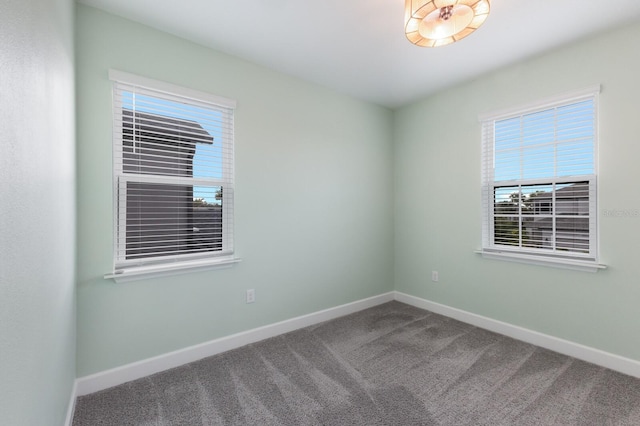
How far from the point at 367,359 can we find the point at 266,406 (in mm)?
925

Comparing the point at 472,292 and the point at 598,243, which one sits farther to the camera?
the point at 472,292

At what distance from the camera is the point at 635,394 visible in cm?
190

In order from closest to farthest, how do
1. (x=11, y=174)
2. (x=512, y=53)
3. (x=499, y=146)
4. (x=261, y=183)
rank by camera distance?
(x=11, y=174)
(x=512, y=53)
(x=261, y=183)
(x=499, y=146)

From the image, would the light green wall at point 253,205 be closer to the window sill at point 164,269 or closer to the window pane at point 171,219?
the window sill at point 164,269

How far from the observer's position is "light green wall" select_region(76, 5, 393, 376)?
1943mm

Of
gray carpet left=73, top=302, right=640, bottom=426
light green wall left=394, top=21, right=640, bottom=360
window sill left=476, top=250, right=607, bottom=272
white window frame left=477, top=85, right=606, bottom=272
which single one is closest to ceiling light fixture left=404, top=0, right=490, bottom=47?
light green wall left=394, top=21, right=640, bottom=360

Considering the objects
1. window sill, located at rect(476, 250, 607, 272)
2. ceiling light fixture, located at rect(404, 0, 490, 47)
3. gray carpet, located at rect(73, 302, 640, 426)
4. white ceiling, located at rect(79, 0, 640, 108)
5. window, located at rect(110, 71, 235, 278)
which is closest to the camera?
ceiling light fixture, located at rect(404, 0, 490, 47)

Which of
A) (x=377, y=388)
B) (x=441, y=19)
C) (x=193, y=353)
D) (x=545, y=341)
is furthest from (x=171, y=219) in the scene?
(x=545, y=341)

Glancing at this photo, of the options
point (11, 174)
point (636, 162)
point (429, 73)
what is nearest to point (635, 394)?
point (636, 162)

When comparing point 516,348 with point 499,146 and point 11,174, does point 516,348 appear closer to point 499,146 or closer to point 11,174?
point 499,146

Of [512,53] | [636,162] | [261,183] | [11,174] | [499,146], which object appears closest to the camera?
[11,174]

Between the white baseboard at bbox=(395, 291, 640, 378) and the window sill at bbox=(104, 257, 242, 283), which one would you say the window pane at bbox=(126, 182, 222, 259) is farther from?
the white baseboard at bbox=(395, 291, 640, 378)

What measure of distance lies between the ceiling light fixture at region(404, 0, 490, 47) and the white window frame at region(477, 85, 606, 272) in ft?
4.48

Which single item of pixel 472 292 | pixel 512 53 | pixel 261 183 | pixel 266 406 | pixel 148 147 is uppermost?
pixel 512 53
